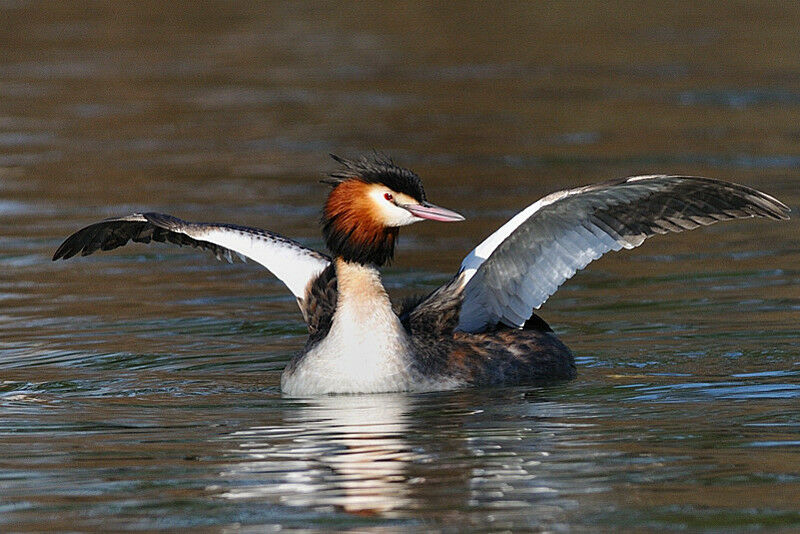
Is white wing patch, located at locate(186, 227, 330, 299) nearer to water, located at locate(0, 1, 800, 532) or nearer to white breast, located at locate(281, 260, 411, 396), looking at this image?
water, located at locate(0, 1, 800, 532)

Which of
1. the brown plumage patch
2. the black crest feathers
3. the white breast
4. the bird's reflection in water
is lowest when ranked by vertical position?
the bird's reflection in water

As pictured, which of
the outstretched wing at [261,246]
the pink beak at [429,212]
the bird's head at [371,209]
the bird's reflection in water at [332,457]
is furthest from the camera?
the outstretched wing at [261,246]

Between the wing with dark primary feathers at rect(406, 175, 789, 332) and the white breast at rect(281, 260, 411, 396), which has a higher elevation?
the wing with dark primary feathers at rect(406, 175, 789, 332)

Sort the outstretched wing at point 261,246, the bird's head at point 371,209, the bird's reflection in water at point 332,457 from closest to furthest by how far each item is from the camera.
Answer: the bird's reflection in water at point 332,457 < the bird's head at point 371,209 < the outstretched wing at point 261,246

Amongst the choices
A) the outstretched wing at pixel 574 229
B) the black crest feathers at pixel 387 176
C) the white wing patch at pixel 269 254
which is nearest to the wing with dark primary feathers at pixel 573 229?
the outstretched wing at pixel 574 229

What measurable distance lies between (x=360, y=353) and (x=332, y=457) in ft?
5.49

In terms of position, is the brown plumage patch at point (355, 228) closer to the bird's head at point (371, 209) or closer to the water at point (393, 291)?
the bird's head at point (371, 209)

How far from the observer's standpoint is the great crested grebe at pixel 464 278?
10.8 m

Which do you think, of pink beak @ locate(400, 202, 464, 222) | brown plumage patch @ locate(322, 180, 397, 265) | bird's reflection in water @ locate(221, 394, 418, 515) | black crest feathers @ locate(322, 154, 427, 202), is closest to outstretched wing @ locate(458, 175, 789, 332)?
pink beak @ locate(400, 202, 464, 222)

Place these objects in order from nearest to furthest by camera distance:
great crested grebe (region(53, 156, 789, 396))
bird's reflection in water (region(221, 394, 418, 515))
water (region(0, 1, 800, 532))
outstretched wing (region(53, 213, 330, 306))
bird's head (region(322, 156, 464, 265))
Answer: bird's reflection in water (region(221, 394, 418, 515)) < water (region(0, 1, 800, 532)) < bird's head (region(322, 156, 464, 265)) < great crested grebe (region(53, 156, 789, 396)) < outstretched wing (region(53, 213, 330, 306))

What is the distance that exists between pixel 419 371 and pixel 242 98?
52.7 ft

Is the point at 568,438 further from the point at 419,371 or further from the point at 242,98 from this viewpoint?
the point at 242,98

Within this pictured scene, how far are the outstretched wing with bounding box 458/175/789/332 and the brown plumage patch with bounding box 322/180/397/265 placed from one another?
81 cm

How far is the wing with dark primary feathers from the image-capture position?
431 inches
